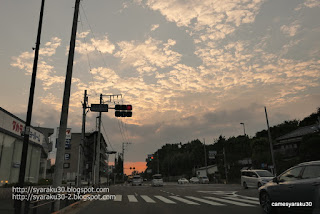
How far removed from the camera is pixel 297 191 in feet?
22.1

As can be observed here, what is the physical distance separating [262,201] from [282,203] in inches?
58.6

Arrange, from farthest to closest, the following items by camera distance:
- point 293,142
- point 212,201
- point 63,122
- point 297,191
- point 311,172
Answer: point 293,142, point 212,201, point 63,122, point 297,191, point 311,172

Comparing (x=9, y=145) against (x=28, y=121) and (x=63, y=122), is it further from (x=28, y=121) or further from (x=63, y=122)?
(x=63, y=122)

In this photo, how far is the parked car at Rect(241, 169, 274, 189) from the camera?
831 inches

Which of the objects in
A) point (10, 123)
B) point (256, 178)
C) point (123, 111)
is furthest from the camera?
point (256, 178)

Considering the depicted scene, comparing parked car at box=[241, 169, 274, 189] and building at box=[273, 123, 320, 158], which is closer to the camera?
parked car at box=[241, 169, 274, 189]

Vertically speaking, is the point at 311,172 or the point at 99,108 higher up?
the point at 99,108

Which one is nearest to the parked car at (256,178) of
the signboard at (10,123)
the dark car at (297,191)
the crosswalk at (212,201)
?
the crosswalk at (212,201)

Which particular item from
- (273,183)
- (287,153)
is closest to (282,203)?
(273,183)

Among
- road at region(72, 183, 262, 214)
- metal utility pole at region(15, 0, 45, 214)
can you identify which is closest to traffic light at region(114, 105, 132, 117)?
road at region(72, 183, 262, 214)

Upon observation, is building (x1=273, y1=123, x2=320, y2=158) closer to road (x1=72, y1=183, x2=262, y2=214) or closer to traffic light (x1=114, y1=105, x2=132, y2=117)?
road (x1=72, y1=183, x2=262, y2=214)

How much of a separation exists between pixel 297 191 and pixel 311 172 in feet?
2.09

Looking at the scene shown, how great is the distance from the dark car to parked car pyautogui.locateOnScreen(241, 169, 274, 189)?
548 inches

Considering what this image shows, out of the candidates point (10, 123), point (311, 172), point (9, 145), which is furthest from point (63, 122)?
point (9, 145)
